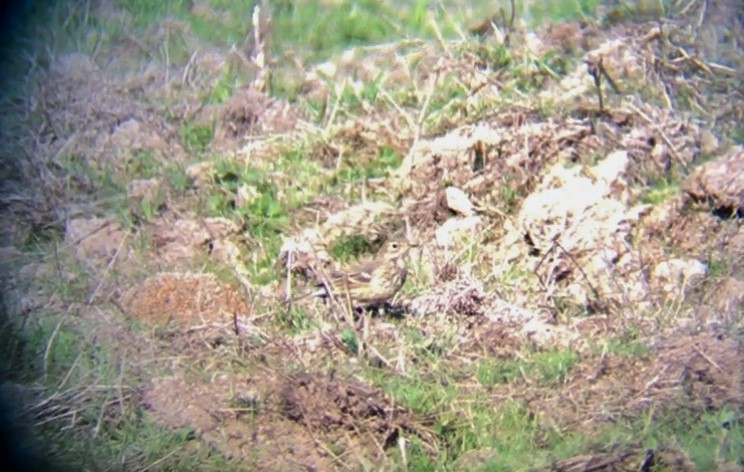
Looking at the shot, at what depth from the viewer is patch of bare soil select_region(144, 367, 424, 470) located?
4598mm

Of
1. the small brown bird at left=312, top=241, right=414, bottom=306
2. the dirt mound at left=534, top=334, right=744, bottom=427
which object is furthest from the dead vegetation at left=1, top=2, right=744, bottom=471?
the small brown bird at left=312, top=241, right=414, bottom=306

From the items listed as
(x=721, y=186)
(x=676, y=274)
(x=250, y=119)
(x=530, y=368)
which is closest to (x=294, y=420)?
(x=530, y=368)

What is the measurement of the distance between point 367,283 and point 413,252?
52 cm

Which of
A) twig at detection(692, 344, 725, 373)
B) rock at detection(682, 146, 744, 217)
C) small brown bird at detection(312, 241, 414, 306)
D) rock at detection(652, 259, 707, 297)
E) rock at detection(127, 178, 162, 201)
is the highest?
rock at detection(682, 146, 744, 217)

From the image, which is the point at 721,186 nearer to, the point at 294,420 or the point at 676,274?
the point at 676,274

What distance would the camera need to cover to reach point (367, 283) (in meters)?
5.46

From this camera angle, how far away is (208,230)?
20.2 feet

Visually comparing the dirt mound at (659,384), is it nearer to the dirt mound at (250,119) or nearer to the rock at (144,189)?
the rock at (144,189)

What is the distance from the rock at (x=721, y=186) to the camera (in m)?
5.91

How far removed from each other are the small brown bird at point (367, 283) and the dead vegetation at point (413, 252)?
133mm

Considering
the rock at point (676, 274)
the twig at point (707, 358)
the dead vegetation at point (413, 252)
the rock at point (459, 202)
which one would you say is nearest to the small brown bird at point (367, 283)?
the dead vegetation at point (413, 252)

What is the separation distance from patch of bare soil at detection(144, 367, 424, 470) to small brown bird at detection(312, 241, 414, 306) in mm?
695

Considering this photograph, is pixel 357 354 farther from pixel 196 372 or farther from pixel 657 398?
pixel 657 398

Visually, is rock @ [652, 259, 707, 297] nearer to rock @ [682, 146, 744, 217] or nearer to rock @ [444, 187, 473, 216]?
rock @ [682, 146, 744, 217]
